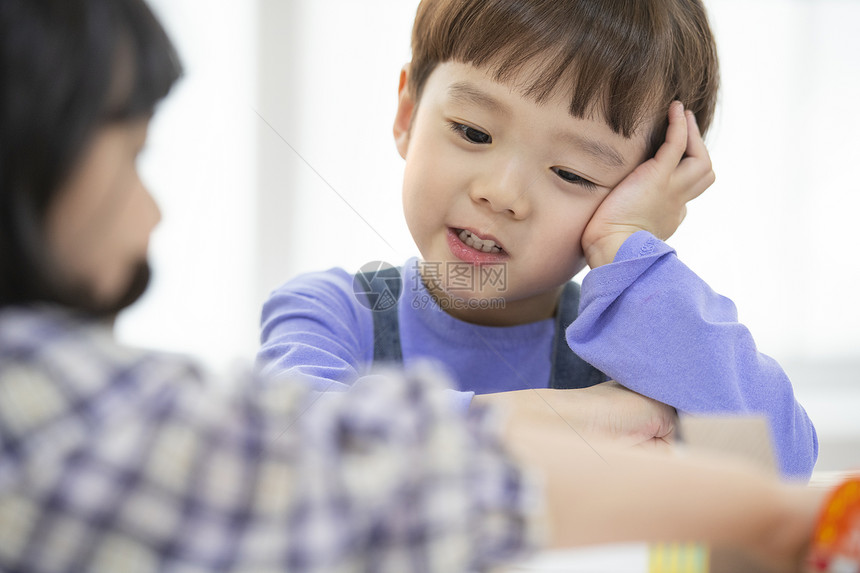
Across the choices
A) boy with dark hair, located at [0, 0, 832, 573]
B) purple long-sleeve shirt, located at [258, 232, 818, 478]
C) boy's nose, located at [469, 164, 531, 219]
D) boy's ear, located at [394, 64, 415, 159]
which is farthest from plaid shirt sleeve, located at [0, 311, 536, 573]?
boy's ear, located at [394, 64, 415, 159]

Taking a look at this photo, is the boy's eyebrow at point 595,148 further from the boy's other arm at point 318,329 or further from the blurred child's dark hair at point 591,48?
the boy's other arm at point 318,329

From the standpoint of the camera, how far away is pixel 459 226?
0.63 m

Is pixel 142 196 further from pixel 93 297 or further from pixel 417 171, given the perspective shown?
pixel 417 171

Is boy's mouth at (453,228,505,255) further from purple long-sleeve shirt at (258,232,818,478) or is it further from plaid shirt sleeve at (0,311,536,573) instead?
plaid shirt sleeve at (0,311,536,573)

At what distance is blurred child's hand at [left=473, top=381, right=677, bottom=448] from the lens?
527 mm

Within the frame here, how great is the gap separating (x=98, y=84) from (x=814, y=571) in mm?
334

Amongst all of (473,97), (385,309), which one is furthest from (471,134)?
(385,309)

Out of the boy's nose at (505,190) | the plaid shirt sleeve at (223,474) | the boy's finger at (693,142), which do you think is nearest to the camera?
the plaid shirt sleeve at (223,474)

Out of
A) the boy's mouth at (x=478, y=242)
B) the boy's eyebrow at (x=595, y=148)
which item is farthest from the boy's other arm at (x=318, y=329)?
the boy's eyebrow at (x=595, y=148)

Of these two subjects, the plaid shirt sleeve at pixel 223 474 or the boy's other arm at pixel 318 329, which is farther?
the boy's other arm at pixel 318 329

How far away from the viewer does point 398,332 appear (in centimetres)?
66

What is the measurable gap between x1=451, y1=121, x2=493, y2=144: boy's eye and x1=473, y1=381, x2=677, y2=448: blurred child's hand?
0.21 meters

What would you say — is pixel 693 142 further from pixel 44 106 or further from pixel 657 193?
pixel 44 106

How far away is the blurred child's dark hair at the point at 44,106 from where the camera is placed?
0.93ft
